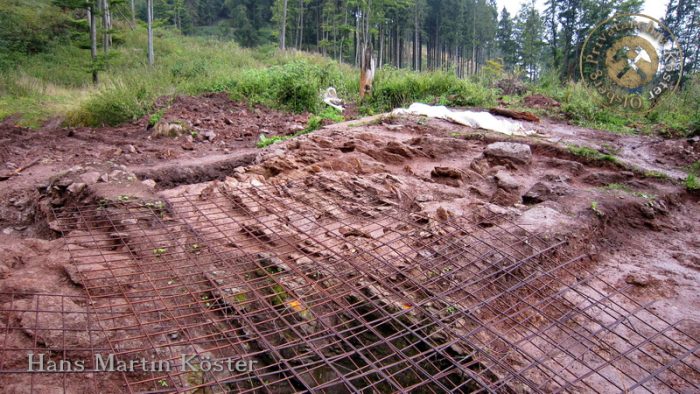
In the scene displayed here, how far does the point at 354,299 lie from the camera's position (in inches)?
99.7

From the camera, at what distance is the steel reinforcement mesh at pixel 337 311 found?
2006mm

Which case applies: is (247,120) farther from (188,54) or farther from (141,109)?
(188,54)

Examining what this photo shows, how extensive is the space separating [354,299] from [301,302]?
0.32 metres

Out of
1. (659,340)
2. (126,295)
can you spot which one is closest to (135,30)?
(126,295)

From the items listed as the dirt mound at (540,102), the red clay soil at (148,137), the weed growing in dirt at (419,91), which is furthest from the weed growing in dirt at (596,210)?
the dirt mound at (540,102)

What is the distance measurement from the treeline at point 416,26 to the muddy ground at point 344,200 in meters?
15.2

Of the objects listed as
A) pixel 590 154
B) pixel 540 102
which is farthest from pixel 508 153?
pixel 540 102

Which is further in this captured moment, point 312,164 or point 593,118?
point 593,118

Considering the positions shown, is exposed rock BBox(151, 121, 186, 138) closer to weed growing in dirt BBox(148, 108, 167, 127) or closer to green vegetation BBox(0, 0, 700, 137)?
weed growing in dirt BBox(148, 108, 167, 127)

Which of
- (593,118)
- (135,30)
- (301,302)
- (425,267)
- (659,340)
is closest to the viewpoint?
(659,340)

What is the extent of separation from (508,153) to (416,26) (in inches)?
1048

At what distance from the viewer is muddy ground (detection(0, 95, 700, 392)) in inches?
95.9

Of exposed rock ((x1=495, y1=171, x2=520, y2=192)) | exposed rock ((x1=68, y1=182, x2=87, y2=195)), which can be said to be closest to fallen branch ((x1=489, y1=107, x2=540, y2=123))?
exposed rock ((x1=495, y1=171, x2=520, y2=192))

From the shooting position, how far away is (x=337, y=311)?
2311 millimetres
